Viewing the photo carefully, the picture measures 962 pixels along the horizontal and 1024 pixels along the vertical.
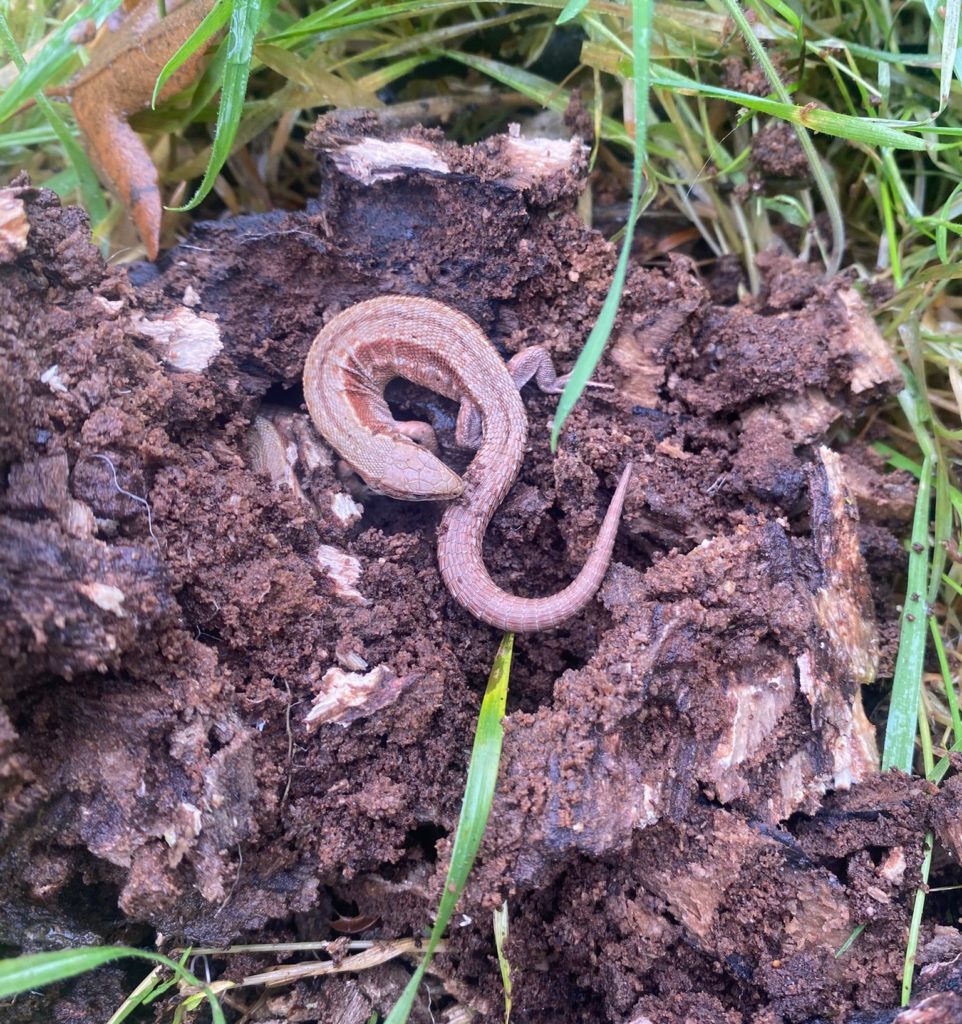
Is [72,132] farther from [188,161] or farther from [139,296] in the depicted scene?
[139,296]

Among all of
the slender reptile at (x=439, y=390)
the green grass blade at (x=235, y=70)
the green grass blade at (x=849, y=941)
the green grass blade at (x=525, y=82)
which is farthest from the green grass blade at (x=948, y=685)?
the green grass blade at (x=235, y=70)

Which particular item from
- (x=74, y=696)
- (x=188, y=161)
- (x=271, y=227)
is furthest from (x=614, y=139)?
(x=74, y=696)

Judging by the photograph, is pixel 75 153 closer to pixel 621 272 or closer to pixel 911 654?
pixel 621 272

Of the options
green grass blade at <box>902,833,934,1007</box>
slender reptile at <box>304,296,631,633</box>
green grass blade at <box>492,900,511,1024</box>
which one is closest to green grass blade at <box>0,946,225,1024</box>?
green grass blade at <box>492,900,511,1024</box>

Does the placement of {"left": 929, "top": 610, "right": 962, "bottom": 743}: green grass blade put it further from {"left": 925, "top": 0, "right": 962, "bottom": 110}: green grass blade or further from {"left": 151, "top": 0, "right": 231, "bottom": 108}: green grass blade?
{"left": 151, "top": 0, "right": 231, "bottom": 108}: green grass blade

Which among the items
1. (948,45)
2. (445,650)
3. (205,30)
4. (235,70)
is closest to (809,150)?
(948,45)

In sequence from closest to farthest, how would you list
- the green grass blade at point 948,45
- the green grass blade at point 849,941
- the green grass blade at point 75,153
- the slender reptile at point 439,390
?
1. the green grass blade at point 849,941
2. the green grass blade at point 948,45
3. the green grass blade at point 75,153
4. the slender reptile at point 439,390

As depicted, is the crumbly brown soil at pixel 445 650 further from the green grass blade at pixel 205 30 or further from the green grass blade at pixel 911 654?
the green grass blade at pixel 205 30
